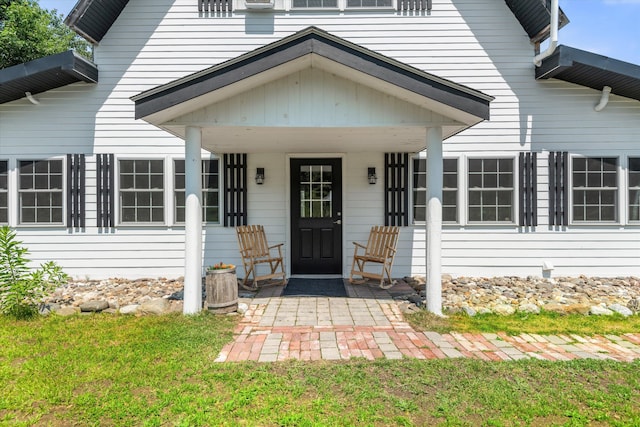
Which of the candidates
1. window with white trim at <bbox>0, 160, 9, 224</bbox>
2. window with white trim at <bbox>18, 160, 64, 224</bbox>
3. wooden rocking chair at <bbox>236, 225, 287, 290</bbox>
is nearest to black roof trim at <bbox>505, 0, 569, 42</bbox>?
wooden rocking chair at <bbox>236, 225, 287, 290</bbox>

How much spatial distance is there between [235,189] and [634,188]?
7207mm

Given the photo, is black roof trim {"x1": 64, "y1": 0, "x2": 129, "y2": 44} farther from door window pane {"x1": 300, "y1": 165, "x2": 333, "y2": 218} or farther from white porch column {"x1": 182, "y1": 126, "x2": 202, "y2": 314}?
door window pane {"x1": 300, "y1": 165, "x2": 333, "y2": 218}

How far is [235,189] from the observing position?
6590 millimetres

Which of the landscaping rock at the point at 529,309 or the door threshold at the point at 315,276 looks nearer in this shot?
the landscaping rock at the point at 529,309

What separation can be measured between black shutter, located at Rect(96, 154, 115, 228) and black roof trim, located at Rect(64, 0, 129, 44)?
211 cm

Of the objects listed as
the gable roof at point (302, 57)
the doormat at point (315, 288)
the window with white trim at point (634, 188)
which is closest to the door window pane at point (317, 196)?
the doormat at point (315, 288)

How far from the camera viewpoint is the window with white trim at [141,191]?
6582 mm

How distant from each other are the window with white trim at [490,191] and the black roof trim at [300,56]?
2.91m

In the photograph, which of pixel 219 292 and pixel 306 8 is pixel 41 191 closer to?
pixel 219 292

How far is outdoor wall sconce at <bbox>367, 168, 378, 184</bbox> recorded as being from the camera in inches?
257

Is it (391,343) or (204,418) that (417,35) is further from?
(204,418)

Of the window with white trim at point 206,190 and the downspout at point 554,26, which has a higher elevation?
the downspout at point 554,26

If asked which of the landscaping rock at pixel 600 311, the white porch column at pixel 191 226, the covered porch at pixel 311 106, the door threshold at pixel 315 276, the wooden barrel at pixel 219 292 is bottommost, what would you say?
the landscaping rock at pixel 600 311

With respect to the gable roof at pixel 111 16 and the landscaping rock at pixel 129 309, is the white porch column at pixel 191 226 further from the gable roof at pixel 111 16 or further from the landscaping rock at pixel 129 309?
the gable roof at pixel 111 16
